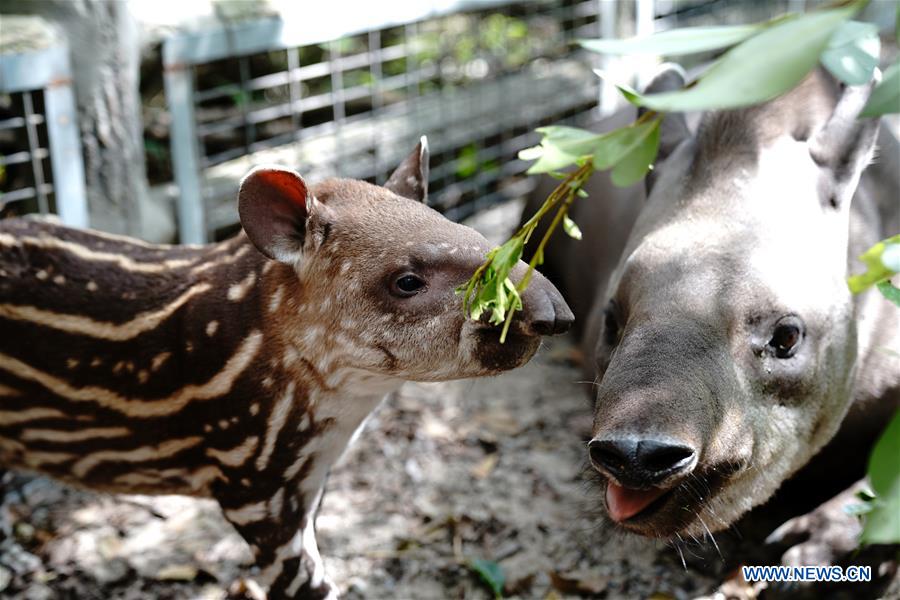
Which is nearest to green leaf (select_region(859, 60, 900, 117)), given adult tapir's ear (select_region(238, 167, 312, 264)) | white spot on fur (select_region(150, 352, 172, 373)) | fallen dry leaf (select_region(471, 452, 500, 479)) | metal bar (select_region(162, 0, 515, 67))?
adult tapir's ear (select_region(238, 167, 312, 264))

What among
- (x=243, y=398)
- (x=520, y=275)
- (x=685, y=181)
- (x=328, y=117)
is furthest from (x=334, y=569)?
(x=328, y=117)

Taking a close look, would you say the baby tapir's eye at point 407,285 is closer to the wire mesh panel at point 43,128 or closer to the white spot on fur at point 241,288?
the white spot on fur at point 241,288

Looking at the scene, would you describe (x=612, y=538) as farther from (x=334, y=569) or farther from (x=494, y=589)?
(x=334, y=569)

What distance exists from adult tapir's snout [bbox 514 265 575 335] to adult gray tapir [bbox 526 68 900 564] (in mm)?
259

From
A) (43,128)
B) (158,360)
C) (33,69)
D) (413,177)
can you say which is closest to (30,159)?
(43,128)

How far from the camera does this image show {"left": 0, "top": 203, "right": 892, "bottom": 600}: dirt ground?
367cm

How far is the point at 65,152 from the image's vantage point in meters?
4.08

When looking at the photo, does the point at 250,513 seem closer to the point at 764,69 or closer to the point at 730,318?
the point at 730,318

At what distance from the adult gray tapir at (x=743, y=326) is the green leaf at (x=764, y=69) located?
1531mm

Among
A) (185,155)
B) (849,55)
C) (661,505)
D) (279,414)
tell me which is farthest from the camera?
(185,155)

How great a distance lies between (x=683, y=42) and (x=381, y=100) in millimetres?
5852

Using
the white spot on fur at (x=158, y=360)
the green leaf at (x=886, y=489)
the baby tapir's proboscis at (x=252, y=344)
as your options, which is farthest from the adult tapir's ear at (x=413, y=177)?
the green leaf at (x=886, y=489)

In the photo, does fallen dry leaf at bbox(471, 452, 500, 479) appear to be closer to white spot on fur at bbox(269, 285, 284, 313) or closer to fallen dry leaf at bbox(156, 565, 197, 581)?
fallen dry leaf at bbox(156, 565, 197, 581)

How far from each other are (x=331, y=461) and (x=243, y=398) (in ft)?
1.15
